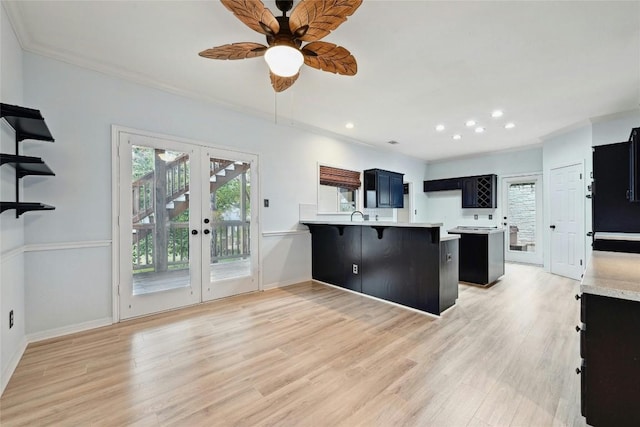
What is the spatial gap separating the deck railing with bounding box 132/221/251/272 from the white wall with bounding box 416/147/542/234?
Answer: 5.35m

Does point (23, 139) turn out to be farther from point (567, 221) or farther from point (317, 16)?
point (567, 221)

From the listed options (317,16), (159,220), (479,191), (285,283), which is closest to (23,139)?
(159,220)

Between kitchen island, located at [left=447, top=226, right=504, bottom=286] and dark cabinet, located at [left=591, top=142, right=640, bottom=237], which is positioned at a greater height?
dark cabinet, located at [left=591, top=142, right=640, bottom=237]

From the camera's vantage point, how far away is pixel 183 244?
10.9ft

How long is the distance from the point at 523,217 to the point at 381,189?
11.2ft

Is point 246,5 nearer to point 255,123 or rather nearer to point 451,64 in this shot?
point 451,64

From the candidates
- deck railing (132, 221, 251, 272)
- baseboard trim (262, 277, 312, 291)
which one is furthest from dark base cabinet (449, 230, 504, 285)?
deck railing (132, 221, 251, 272)

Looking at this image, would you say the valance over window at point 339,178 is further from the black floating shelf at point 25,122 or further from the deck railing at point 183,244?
the black floating shelf at point 25,122

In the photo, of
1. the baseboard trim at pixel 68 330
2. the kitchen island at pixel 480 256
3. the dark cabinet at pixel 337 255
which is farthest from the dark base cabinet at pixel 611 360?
the baseboard trim at pixel 68 330

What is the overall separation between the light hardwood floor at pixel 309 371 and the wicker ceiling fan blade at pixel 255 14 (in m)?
2.43

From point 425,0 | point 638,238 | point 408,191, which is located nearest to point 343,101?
point 425,0

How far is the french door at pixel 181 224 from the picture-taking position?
2.95 metres

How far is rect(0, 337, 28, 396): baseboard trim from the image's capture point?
1817 mm

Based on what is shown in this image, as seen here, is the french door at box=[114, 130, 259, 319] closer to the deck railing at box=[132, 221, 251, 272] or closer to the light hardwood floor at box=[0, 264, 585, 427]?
the deck railing at box=[132, 221, 251, 272]
